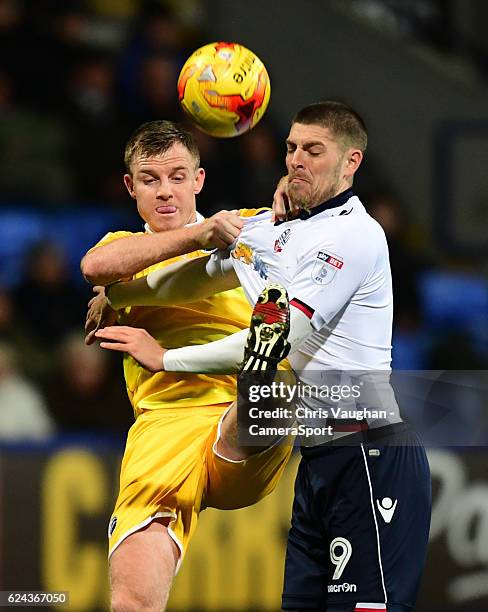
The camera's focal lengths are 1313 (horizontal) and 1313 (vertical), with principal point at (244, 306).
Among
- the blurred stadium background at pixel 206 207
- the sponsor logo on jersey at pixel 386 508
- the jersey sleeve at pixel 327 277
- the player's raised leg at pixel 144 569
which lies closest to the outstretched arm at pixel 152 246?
the jersey sleeve at pixel 327 277

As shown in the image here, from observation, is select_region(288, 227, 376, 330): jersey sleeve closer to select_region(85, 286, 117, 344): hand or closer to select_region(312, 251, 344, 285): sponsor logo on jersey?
select_region(312, 251, 344, 285): sponsor logo on jersey

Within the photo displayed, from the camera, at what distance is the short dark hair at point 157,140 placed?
5.16 metres

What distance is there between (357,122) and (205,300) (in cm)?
96

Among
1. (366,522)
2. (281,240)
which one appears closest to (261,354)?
(281,240)

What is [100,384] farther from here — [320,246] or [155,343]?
[320,246]

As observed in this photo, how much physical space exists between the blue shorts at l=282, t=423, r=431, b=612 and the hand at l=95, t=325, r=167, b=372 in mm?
638

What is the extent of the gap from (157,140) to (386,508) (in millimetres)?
1693

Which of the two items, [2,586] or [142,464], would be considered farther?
[2,586]

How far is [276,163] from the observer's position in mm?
10086

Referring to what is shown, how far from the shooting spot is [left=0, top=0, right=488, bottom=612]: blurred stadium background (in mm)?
7379

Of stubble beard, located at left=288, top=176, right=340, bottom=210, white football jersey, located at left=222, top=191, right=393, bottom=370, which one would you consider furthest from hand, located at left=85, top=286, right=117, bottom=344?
stubble beard, located at left=288, top=176, right=340, bottom=210

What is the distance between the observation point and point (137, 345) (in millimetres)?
4832

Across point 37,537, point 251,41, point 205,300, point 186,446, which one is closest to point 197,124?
point 205,300

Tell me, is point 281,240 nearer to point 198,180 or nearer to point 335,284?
point 335,284
